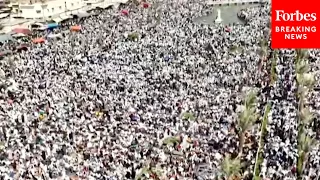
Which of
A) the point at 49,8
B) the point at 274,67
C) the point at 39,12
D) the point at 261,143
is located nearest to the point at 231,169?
the point at 261,143

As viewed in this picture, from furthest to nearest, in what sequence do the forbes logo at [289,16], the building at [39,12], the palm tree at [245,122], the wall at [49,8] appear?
the wall at [49,8], the building at [39,12], the forbes logo at [289,16], the palm tree at [245,122]

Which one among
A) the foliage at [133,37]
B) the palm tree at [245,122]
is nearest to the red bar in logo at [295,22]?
the palm tree at [245,122]

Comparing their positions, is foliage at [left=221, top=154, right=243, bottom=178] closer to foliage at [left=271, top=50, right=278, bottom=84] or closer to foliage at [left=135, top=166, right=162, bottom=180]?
foliage at [left=135, top=166, right=162, bottom=180]

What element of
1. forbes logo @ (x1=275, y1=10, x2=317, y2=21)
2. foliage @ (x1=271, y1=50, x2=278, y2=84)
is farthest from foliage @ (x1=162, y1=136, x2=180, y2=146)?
foliage @ (x1=271, y1=50, x2=278, y2=84)

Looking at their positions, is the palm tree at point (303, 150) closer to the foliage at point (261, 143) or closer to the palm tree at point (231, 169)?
the foliage at point (261, 143)

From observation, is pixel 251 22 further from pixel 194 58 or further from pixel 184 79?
pixel 184 79

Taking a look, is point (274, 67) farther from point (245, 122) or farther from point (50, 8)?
point (50, 8)
